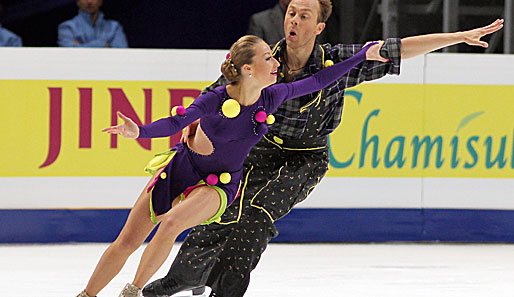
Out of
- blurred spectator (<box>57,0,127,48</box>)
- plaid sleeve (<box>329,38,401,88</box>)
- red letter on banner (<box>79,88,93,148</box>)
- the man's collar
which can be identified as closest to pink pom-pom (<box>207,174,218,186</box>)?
the man's collar

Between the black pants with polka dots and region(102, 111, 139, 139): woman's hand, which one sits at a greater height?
region(102, 111, 139, 139): woman's hand

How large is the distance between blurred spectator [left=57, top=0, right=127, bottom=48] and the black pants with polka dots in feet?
8.49

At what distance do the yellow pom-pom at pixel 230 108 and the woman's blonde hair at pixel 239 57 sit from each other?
0.31 feet

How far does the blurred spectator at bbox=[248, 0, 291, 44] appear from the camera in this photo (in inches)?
223

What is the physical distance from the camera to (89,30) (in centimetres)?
570

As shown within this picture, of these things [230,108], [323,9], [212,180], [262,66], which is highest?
[323,9]

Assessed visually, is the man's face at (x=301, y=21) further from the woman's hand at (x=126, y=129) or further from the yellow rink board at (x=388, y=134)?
the yellow rink board at (x=388, y=134)

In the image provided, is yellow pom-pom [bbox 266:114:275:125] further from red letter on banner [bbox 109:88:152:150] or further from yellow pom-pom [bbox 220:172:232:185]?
red letter on banner [bbox 109:88:152:150]

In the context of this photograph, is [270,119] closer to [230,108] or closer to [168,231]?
[230,108]

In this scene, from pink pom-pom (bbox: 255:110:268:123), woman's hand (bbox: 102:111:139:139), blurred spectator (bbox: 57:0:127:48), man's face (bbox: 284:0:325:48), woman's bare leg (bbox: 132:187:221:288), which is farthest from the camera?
blurred spectator (bbox: 57:0:127:48)

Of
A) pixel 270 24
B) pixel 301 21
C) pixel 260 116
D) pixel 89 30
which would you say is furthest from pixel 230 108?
pixel 89 30

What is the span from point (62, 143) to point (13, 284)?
1.20 m

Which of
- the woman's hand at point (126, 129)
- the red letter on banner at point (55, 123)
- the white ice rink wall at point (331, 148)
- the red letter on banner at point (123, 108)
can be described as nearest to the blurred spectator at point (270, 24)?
the white ice rink wall at point (331, 148)

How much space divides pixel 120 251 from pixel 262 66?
2.59 ft
